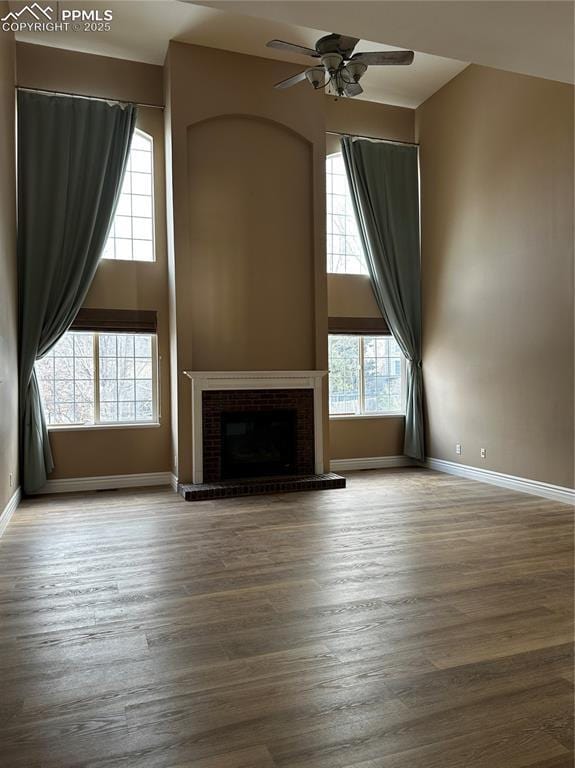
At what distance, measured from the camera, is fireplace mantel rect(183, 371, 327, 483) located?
6664 millimetres

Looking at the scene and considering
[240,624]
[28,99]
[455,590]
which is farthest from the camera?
[28,99]

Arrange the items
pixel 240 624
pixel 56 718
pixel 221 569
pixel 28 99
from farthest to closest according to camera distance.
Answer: pixel 28 99
pixel 221 569
pixel 240 624
pixel 56 718

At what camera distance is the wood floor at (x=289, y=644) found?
204 centimetres

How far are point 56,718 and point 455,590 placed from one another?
2.25 metres

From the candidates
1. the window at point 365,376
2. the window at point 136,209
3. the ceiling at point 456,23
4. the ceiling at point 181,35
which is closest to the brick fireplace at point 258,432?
the window at point 365,376

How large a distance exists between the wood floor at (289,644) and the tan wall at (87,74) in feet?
16.6

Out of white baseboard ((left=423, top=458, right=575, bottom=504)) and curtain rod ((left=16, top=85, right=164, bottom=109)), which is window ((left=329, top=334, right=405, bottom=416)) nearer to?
white baseboard ((left=423, top=458, right=575, bottom=504))

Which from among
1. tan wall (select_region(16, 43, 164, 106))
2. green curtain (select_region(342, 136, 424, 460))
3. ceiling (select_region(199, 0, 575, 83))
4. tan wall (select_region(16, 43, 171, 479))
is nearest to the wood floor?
tan wall (select_region(16, 43, 171, 479))

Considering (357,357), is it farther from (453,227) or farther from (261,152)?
(261,152)

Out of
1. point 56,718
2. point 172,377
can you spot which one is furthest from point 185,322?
point 56,718

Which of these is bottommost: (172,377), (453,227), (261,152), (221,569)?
(221,569)

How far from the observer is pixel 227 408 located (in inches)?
269

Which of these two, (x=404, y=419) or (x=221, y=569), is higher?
(x=404, y=419)

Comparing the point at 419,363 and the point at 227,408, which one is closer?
the point at 227,408
